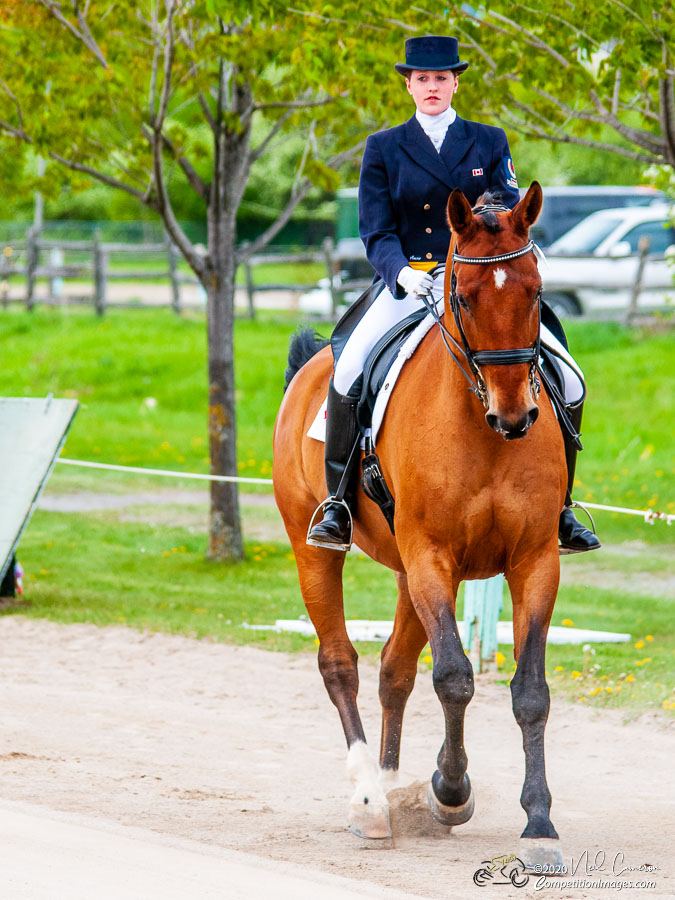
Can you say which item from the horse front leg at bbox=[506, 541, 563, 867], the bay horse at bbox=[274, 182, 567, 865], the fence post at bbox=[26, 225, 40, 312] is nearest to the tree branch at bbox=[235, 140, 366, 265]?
the bay horse at bbox=[274, 182, 567, 865]

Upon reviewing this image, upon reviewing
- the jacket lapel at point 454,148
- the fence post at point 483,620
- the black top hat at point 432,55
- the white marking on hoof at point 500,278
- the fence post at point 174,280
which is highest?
the black top hat at point 432,55

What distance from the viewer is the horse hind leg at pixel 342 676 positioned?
5871 mm

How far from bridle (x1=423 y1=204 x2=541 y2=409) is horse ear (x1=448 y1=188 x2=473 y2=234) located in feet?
0.30

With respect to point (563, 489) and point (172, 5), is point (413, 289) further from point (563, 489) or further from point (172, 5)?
point (172, 5)

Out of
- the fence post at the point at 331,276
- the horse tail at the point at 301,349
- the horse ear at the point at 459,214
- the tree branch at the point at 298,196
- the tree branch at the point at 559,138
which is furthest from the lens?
the fence post at the point at 331,276

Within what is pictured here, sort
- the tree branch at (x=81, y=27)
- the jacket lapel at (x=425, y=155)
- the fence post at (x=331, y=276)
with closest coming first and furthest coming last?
the jacket lapel at (x=425, y=155) < the tree branch at (x=81, y=27) < the fence post at (x=331, y=276)

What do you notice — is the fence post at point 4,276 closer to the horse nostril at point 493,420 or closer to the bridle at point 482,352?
the bridle at point 482,352

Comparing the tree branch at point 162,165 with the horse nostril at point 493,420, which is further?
the tree branch at point 162,165

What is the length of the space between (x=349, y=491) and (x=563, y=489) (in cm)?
127

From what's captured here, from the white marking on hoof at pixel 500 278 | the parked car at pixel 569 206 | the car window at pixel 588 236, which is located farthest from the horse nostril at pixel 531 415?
the parked car at pixel 569 206

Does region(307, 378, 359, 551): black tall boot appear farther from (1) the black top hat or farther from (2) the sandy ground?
(1) the black top hat

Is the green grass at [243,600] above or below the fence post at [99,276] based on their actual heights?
above

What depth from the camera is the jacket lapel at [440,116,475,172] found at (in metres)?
6.04

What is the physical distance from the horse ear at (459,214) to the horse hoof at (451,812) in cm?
258
